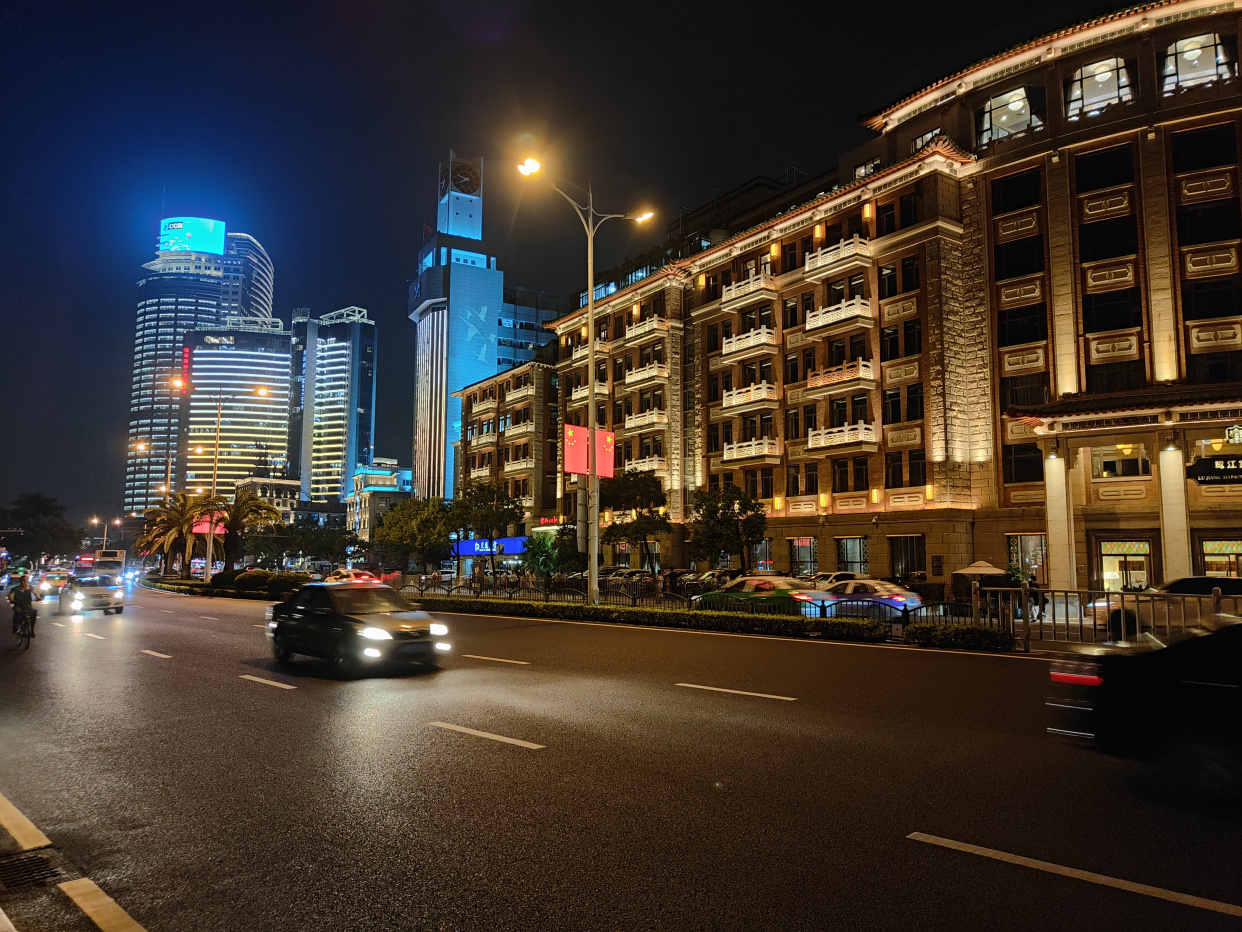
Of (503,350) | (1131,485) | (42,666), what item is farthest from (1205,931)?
(503,350)

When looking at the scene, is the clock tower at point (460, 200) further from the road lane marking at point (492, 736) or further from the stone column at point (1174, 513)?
the road lane marking at point (492, 736)

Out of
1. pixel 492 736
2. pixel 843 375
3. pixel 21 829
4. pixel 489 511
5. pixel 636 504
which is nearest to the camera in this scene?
pixel 21 829

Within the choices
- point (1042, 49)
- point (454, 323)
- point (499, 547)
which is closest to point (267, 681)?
point (1042, 49)

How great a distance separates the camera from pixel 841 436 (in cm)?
4022

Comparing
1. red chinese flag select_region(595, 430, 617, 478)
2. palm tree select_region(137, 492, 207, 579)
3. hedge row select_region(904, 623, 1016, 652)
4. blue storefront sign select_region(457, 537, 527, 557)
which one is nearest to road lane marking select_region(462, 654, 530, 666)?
hedge row select_region(904, 623, 1016, 652)

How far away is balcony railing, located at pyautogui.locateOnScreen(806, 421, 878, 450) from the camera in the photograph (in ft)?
128

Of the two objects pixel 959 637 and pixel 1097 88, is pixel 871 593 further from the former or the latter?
pixel 1097 88

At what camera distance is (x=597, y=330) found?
6219 centimetres

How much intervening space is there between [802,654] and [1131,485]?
2181cm

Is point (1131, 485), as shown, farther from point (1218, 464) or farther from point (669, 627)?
point (669, 627)

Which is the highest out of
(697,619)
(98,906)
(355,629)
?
(355,629)

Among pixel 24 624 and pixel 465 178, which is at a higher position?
pixel 465 178

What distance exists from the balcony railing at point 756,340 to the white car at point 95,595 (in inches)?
1286

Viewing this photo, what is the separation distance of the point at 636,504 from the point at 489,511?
57.7 ft
